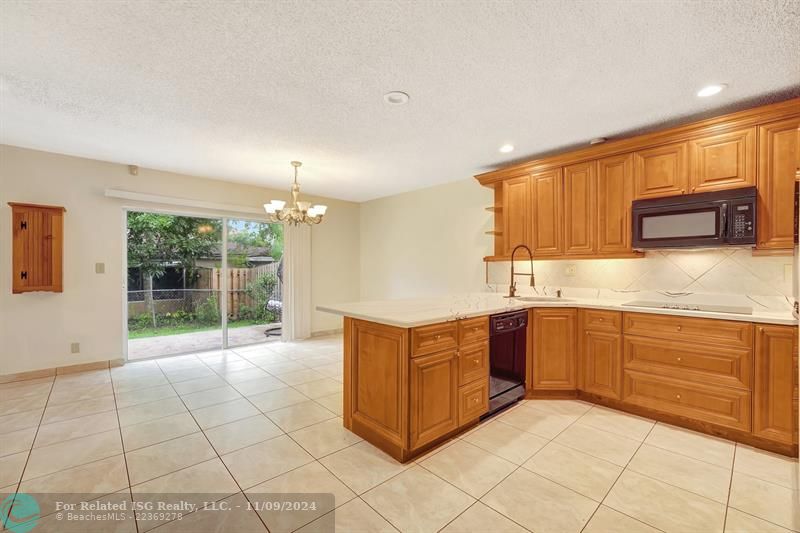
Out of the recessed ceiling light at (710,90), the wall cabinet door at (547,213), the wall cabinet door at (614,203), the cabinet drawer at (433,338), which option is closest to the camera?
the cabinet drawer at (433,338)

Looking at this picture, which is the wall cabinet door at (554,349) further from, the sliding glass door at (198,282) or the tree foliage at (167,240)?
the tree foliage at (167,240)

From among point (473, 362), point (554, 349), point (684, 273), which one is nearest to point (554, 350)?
point (554, 349)

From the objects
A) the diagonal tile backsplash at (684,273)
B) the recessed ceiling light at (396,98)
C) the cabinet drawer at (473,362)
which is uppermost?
the recessed ceiling light at (396,98)

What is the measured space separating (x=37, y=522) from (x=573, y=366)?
3.71 meters

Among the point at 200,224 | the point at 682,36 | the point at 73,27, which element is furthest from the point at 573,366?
the point at 200,224

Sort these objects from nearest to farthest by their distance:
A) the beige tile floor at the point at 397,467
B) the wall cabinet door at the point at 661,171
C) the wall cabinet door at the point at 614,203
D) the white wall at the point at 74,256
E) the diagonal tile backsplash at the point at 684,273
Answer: the beige tile floor at the point at 397,467
the diagonal tile backsplash at the point at 684,273
the wall cabinet door at the point at 661,171
the wall cabinet door at the point at 614,203
the white wall at the point at 74,256

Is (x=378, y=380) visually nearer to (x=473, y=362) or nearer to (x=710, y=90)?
(x=473, y=362)

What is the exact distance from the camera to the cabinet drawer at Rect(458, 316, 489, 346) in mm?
2398

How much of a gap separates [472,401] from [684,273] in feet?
7.49

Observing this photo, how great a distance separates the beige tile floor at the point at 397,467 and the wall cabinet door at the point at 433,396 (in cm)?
16

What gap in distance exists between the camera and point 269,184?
204 inches

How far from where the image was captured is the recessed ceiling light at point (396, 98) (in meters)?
2.44

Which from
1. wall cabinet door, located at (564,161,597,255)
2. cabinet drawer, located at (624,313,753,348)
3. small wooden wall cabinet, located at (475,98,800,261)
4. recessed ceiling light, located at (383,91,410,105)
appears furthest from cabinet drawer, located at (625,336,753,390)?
recessed ceiling light, located at (383,91,410,105)

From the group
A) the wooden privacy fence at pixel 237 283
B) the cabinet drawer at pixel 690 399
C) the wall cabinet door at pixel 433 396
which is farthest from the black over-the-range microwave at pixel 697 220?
the wooden privacy fence at pixel 237 283
